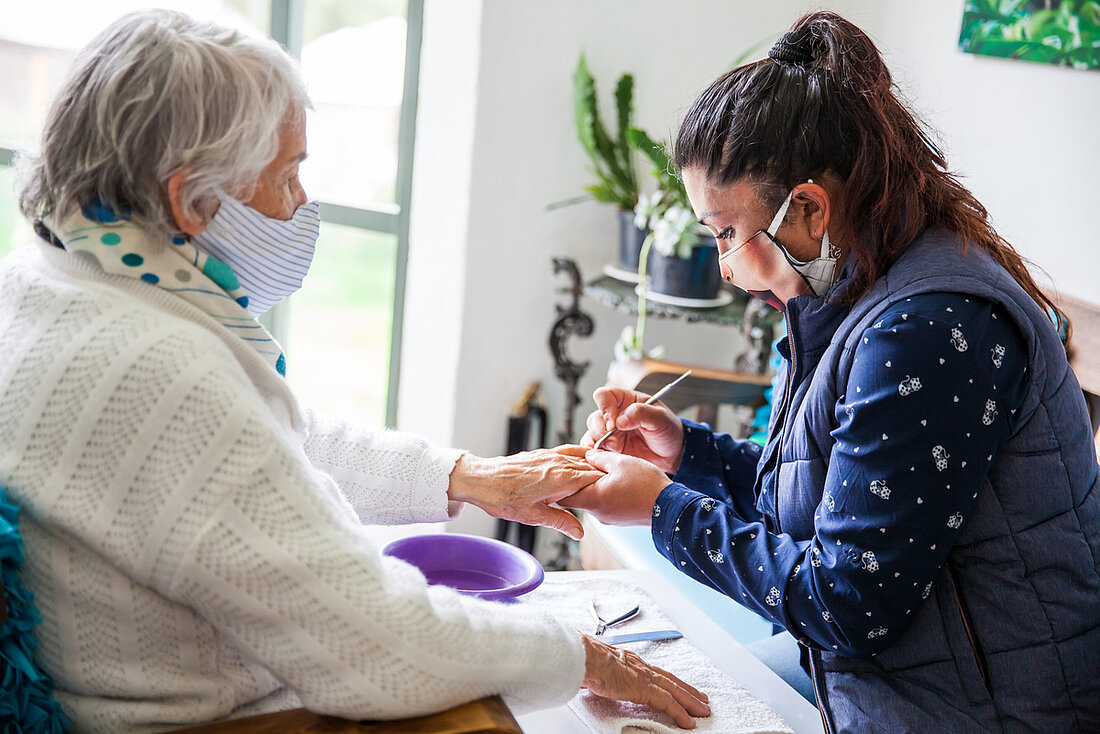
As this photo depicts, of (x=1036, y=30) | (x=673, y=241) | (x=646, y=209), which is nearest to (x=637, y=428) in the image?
(x=673, y=241)

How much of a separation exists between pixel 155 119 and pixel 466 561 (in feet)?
2.35

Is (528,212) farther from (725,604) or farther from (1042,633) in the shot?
(1042,633)

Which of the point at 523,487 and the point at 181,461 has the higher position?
the point at 181,461

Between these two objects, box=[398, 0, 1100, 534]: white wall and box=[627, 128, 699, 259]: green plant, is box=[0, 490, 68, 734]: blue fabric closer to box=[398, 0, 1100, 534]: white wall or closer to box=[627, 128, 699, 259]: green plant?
box=[627, 128, 699, 259]: green plant

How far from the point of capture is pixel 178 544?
94cm

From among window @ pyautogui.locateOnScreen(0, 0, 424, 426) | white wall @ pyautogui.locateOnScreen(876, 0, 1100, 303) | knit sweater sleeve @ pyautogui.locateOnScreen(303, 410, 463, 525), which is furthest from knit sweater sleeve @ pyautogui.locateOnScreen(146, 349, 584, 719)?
window @ pyautogui.locateOnScreen(0, 0, 424, 426)

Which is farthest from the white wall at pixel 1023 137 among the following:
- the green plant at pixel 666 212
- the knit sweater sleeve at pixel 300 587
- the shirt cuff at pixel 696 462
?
the knit sweater sleeve at pixel 300 587

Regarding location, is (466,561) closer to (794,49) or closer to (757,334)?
(794,49)

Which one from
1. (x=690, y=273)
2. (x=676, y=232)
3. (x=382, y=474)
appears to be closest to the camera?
(x=382, y=474)

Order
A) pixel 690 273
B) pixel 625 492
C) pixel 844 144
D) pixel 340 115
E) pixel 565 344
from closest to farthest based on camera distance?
1. pixel 844 144
2. pixel 625 492
3. pixel 690 273
4. pixel 565 344
5. pixel 340 115

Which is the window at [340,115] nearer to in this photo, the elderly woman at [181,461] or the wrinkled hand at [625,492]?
the wrinkled hand at [625,492]

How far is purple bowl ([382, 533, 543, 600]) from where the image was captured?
1375 millimetres

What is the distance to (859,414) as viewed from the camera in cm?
121

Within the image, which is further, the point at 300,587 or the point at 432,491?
the point at 432,491
